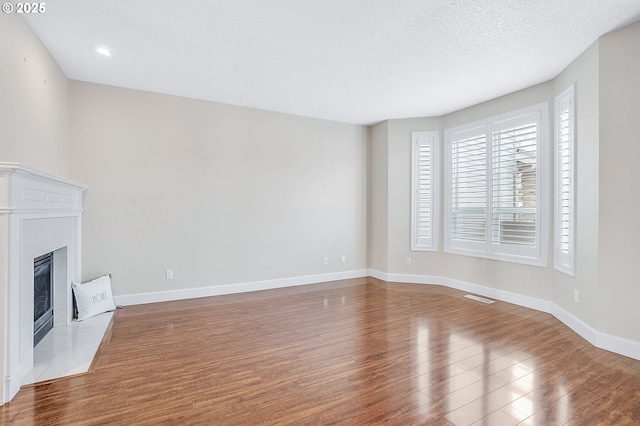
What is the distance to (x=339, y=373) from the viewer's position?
8.16ft

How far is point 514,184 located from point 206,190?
4388 millimetres

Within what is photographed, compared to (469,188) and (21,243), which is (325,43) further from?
(469,188)

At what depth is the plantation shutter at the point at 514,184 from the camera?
13.4 ft

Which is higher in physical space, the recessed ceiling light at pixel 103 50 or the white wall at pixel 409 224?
the recessed ceiling light at pixel 103 50

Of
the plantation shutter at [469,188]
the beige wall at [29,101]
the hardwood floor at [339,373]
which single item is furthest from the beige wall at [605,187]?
the beige wall at [29,101]

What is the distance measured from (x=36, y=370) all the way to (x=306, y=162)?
13.9 ft

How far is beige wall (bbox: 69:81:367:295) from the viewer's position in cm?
402

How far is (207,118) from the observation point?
461cm

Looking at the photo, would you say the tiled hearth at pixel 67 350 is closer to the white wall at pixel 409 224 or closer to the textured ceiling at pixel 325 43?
the textured ceiling at pixel 325 43

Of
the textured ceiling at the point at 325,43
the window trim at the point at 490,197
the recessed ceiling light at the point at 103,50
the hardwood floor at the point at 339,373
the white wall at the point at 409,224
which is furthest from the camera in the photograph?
the white wall at the point at 409,224

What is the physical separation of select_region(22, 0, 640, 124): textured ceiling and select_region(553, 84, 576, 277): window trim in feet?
1.30

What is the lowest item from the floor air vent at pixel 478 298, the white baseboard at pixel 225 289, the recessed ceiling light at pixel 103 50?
the floor air vent at pixel 478 298

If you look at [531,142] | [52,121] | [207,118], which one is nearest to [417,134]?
[531,142]

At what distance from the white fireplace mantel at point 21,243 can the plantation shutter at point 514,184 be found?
204 inches
